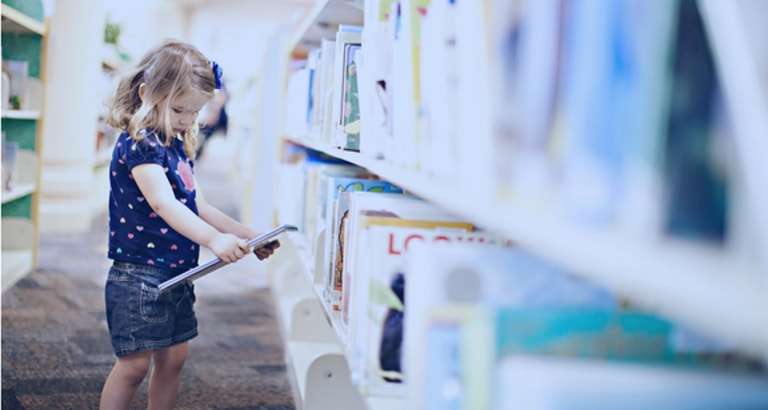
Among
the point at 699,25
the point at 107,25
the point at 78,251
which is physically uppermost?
the point at 107,25

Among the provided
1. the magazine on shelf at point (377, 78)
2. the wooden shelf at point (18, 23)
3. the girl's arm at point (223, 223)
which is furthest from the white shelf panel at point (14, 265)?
the magazine on shelf at point (377, 78)

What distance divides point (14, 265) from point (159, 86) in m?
2.34

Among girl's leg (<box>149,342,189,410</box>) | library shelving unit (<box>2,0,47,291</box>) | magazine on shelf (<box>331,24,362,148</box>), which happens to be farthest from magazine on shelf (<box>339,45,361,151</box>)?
library shelving unit (<box>2,0,47,291</box>)

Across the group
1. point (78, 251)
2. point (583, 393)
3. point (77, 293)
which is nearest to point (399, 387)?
point (583, 393)

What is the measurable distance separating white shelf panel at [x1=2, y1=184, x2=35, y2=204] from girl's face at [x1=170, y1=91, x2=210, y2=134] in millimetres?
1968

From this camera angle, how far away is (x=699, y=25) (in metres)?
0.61

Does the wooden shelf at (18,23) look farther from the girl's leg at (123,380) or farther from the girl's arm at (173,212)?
the girl's leg at (123,380)

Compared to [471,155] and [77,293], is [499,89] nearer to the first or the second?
[471,155]

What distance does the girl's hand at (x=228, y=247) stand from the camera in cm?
181

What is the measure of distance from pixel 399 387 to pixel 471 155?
431mm

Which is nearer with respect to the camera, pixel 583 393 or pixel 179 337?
pixel 583 393

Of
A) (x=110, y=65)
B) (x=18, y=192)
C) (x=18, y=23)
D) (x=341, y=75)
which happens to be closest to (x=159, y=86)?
(x=341, y=75)

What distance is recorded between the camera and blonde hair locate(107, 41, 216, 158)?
6.43ft

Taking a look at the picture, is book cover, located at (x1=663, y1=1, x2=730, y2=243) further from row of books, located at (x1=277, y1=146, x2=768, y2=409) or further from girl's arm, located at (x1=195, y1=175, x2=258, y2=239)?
girl's arm, located at (x1=195, y1=175, x2=258, y2=239)
